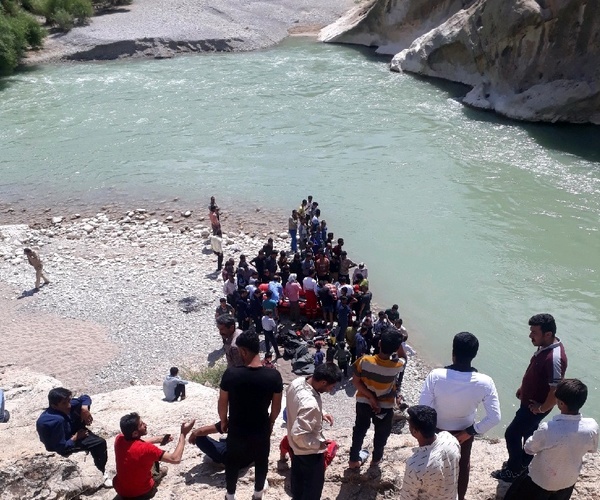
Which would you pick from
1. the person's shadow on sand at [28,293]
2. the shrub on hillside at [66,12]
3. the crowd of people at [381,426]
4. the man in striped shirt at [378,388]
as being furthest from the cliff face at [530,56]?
the shrub on hillside at [66,12]

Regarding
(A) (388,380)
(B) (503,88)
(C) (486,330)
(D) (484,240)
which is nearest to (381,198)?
(D) (484,240)

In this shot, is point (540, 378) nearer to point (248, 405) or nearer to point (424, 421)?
point (424, 421)

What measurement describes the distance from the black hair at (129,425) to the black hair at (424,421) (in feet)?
7.21

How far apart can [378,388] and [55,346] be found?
358 inches

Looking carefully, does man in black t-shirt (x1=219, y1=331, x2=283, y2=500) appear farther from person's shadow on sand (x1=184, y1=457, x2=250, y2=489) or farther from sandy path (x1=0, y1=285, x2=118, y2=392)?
sandy path (x1=0, y1=285, x2=118, y2=392)

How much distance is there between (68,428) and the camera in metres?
5.94

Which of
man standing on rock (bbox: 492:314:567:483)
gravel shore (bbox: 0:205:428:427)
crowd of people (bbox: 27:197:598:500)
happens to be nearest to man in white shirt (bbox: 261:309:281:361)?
gravel shore (bbox: 0:205:428:427)

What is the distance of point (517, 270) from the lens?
1573 cm

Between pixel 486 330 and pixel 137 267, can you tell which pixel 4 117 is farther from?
pixel 486 330

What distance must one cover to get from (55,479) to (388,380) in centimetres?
284

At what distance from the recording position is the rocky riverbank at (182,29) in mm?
40000

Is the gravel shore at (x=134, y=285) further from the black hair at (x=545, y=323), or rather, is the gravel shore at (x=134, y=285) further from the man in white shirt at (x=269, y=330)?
the black hair at (x=545, y=323)

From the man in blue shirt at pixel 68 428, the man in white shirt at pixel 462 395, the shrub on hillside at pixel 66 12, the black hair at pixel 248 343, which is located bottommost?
the man in blue shirt at pixel 68 428

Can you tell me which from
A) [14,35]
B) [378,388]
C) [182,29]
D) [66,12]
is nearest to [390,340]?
[378,388]
